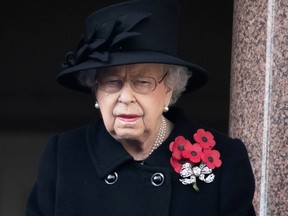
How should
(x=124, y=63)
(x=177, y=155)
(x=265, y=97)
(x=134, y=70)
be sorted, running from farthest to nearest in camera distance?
(x=265, y=97) < (x=177, y=155) < (x=134, y=70) < (x=124, y=63)

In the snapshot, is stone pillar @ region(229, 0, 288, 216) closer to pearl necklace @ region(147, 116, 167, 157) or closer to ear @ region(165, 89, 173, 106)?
pearl necklace @ region(147, 116, 167, 157)

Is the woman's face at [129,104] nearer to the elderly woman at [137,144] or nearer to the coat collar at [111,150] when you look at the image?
the elderly woman at [137,144]

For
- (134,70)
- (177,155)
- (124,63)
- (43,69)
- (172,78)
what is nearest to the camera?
(124,63)

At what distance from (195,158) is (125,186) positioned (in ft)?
1.07

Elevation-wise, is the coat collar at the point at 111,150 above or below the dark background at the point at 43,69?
below

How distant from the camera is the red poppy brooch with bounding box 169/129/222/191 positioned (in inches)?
143

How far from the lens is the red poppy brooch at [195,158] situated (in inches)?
143

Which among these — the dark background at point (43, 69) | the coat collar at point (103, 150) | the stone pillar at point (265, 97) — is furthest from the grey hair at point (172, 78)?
the dark background at point (43, 69)

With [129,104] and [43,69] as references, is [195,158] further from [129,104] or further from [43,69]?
[43,69]

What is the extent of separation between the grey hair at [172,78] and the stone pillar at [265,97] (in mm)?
1197

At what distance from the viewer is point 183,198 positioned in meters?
3.62

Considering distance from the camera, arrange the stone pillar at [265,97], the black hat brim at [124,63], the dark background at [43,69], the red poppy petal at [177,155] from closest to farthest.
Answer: the black hat brim at [124,63] < the red poppy petal at [177,155] < the stone pillar at [265,97] < the dark background at [43,69]

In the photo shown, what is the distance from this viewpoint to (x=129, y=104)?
341 cm

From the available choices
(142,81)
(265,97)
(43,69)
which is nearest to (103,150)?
(142,81)
